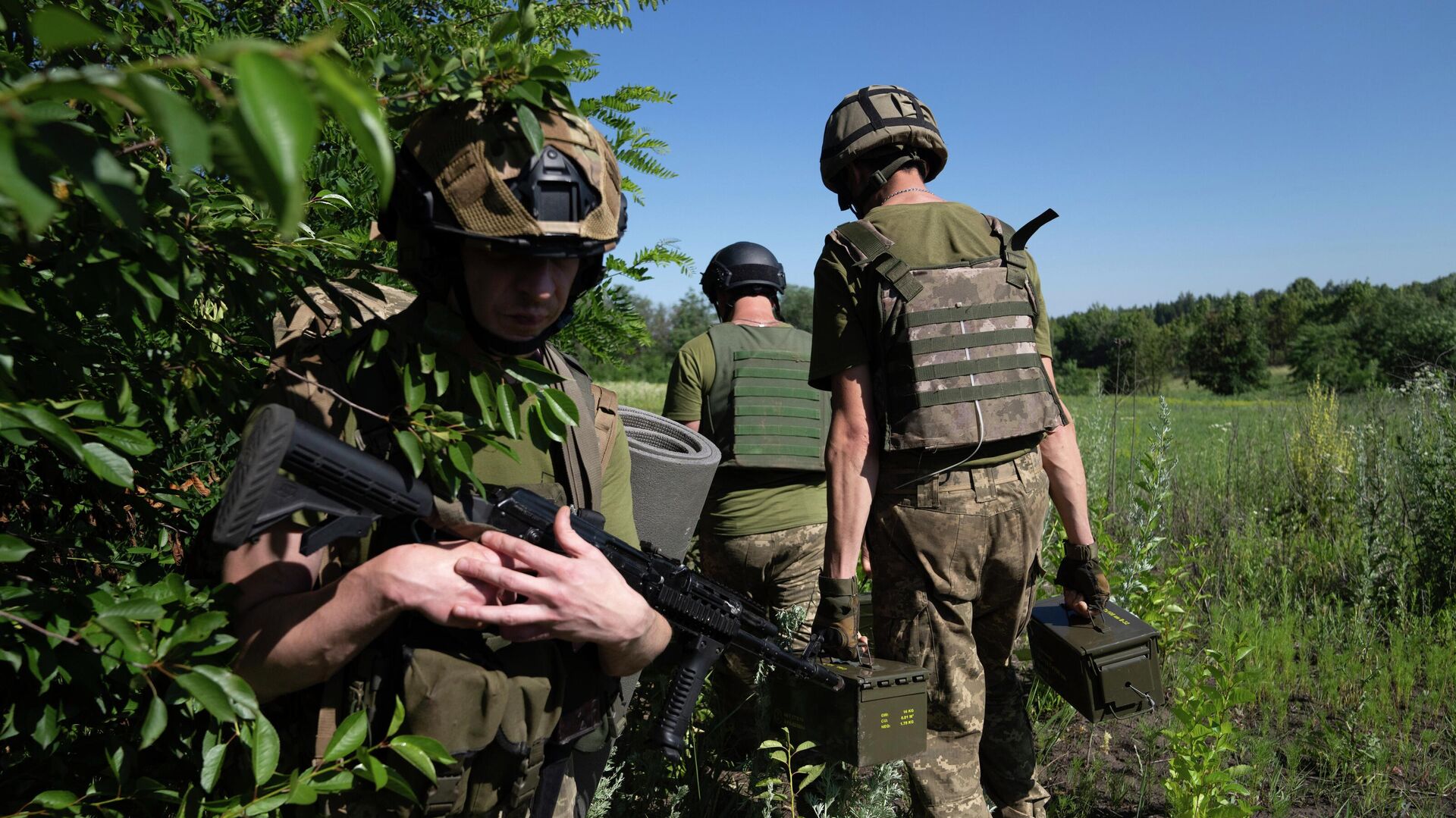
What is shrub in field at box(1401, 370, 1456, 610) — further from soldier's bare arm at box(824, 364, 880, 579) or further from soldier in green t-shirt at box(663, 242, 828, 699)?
soldier's bare arm at box(824, 364, 880, 579)

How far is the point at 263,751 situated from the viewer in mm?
1169

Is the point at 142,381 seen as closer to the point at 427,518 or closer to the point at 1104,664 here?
the point at 427,518

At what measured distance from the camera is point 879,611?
296 centimetres

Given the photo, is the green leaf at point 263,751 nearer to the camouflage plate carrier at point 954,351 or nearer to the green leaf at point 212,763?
the green leaf at point 212,763

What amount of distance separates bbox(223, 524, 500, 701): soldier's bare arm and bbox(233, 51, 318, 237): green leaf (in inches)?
34.8

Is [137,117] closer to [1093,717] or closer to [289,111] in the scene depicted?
[289,111]

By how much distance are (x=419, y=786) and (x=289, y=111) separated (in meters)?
1.29

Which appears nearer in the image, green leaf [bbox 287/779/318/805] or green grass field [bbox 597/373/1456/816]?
green leaf [bbox 287/779/318/805]

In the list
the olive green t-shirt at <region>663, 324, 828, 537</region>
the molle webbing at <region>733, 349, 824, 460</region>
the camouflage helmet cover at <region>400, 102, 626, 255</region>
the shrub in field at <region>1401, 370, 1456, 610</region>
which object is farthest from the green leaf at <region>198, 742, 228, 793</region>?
the shrub in field at <region>1401, 370, 1456, 610</region>

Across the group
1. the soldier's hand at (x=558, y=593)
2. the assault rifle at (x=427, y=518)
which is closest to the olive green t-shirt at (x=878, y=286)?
the assault rifle at (x=427, y=518)

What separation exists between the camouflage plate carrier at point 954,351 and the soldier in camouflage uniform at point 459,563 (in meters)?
1.37

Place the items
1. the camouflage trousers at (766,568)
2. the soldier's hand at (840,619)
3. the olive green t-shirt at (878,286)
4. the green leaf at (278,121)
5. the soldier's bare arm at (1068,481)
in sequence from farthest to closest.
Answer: the camouflage trousers at (766,568) → the soldier's bare arm at (1068,481) → the olive green t-shirt at (878,286) → the soldier's hand at (840,619) → the green leaf at (278,121)

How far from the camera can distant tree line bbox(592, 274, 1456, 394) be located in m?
24.5

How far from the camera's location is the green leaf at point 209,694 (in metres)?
0.97
